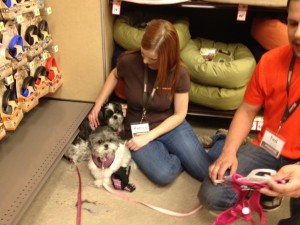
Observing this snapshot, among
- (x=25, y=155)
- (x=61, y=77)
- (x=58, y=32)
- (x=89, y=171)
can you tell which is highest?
(x=58, y=32)

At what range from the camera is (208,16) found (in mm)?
2457

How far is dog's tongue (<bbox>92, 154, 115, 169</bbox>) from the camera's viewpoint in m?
1.75

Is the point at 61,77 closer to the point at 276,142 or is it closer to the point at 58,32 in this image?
→ the point at 58,32

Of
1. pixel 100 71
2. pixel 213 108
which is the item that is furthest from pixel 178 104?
pixel 100 71

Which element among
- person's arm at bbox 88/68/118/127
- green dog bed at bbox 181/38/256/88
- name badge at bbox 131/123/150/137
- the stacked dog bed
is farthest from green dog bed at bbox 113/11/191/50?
name badge at bbox 131/123/150/137

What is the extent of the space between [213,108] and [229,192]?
0.87m

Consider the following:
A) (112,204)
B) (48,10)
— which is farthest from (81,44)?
(112,204)

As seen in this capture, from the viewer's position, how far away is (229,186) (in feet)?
4.66

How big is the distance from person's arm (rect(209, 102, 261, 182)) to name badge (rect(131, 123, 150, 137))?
0.54 meters

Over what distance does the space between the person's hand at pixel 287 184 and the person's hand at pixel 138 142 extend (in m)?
0.79

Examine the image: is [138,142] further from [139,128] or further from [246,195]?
[246,195]

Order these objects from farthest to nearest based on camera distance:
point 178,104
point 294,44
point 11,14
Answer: point 178,104 → point 11,14 → point 294,44

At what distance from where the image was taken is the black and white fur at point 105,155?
1736 millimetres

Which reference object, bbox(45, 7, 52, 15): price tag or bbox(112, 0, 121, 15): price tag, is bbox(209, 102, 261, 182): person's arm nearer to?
bbox(112, 0, 121, 15): price tag
